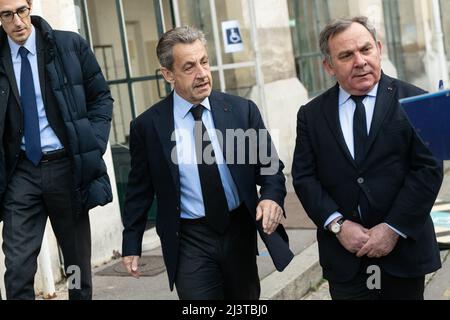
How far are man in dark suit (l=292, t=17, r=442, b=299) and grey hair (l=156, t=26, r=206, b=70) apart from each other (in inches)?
24.6

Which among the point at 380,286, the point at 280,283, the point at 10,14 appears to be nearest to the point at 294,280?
the point at 280,283

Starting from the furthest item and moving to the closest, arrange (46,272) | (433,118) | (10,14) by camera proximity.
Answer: (46,272), (10,14), (433,118)

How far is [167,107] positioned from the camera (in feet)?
12.2

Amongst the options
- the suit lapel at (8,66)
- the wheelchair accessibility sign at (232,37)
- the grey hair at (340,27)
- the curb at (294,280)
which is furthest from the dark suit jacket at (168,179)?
the wheelchair accessibility sign at (232,37)

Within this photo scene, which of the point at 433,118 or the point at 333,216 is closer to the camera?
the point at 433,118

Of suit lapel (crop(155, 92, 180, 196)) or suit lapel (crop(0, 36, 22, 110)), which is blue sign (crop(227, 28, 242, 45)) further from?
suit lapel (crop(155, 92, 180, 196))

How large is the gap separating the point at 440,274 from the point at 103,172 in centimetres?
297

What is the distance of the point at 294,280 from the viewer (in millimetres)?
5668

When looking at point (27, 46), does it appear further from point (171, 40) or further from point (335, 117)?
point (335, 117)

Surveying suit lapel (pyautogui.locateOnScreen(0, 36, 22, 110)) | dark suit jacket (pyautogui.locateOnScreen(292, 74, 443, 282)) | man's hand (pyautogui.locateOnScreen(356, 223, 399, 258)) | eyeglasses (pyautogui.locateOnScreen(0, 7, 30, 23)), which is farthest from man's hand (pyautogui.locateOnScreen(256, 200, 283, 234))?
eyeglasses (pyautogui.locateOnScreen(0, 7, 30, 23))

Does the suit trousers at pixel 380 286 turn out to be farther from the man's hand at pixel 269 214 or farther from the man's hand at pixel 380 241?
the man's hand at pixel 269 214

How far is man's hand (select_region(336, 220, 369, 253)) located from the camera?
329 centimetres

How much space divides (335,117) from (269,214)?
1.78ft

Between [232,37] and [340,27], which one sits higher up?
[232,37]
